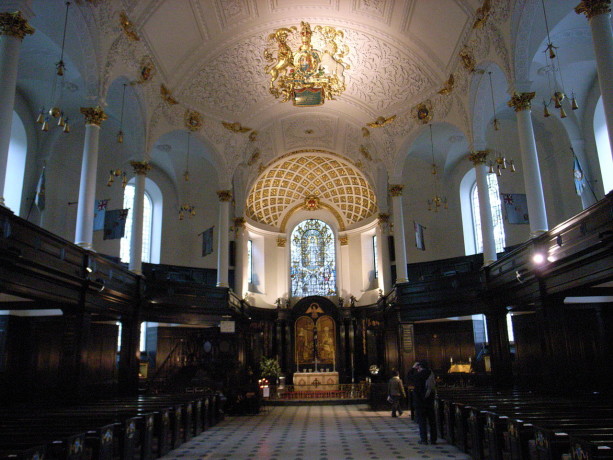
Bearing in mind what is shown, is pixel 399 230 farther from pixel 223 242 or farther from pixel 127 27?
pixel 127 27

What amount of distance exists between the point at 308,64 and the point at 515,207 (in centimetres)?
930

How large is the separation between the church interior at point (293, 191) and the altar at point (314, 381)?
152mm

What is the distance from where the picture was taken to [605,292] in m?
12.0

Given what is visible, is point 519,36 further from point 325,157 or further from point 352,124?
point 325,157

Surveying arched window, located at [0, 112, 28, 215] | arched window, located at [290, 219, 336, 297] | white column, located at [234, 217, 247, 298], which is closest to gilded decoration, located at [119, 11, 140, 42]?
arched window, located at [0, 112, 28, 215]

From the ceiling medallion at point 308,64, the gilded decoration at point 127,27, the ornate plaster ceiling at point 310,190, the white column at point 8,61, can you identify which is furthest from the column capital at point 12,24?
the ornate plaster ceiling at point 310,190

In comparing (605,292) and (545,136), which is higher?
(545,136)

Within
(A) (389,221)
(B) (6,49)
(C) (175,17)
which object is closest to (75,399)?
(B) (6,49)

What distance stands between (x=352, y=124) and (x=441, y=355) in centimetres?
1172

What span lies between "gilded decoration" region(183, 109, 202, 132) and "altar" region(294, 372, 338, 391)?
12957mm

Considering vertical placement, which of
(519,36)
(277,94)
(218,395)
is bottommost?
(218,395)

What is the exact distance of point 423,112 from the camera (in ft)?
68.8

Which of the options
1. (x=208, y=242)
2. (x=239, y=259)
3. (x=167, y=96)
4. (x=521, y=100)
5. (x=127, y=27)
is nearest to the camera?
(x=521, y=100)

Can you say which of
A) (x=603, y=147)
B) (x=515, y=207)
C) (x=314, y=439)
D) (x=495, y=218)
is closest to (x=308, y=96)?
(x=515, y=207)
